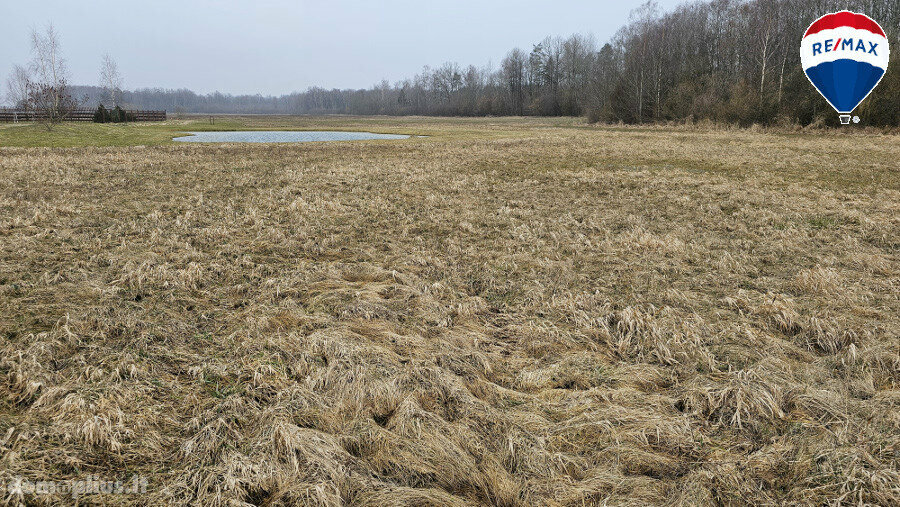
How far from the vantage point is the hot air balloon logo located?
96.8 feet

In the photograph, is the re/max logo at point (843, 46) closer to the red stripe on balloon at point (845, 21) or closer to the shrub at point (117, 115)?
the red stripe on balloon at point (845, 21)

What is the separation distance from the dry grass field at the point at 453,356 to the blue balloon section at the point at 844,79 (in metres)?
25.6

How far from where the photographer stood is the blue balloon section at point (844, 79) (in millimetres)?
30156

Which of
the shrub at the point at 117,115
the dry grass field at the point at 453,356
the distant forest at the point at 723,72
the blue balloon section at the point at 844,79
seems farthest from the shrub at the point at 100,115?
the blue balloon section at the point at 844,79

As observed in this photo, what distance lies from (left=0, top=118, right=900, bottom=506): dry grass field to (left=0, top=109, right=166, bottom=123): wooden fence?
188ft

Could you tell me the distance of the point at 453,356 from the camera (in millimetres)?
5207

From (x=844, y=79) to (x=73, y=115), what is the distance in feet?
271

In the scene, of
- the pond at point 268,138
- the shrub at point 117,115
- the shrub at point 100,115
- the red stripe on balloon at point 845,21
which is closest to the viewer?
the red stripe on balloon at point 845,21

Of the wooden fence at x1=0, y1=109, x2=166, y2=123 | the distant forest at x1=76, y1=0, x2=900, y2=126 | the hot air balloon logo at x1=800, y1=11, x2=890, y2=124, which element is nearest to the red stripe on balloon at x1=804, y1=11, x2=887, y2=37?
the hot air balloon logo at x1=800, y1=11, x2=890, y2=124

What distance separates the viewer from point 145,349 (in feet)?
16.6

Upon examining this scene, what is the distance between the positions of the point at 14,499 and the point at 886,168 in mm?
27748

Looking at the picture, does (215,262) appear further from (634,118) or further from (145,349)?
(634,118)

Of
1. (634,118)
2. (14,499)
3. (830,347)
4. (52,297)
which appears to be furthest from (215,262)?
(634,118)

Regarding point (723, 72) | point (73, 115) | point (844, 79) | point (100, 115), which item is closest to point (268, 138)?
point (100, 115)
